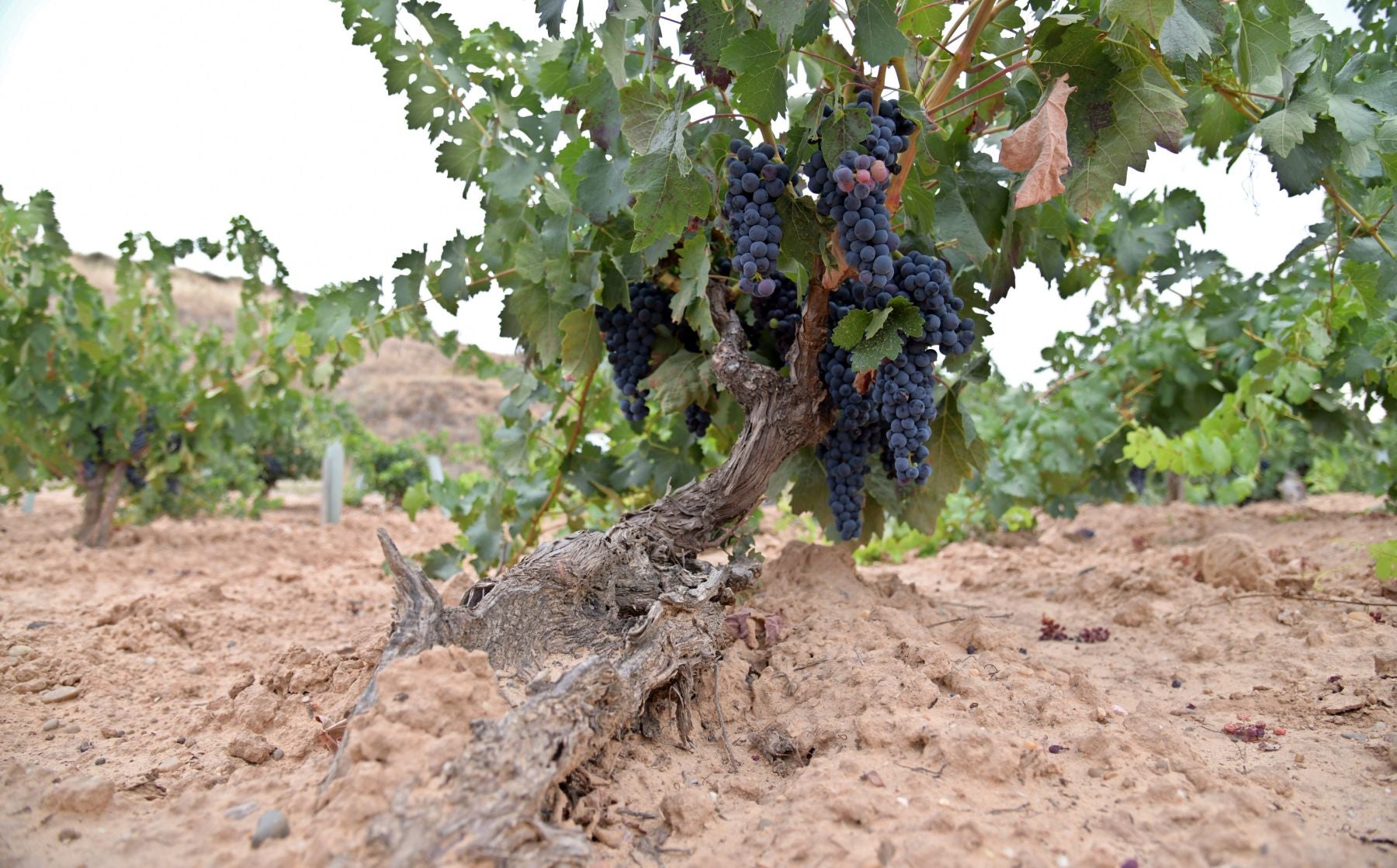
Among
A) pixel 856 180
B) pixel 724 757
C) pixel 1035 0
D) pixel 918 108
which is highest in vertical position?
pixel 1035 0

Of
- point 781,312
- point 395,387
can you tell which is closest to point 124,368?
point 781,312

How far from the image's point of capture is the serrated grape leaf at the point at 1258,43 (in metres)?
2.08

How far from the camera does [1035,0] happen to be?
6.45 feet

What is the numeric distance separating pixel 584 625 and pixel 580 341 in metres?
1.01

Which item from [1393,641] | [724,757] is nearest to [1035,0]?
[724,757]

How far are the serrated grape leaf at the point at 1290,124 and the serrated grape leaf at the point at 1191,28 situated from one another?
514mm

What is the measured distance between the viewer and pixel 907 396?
206 cm

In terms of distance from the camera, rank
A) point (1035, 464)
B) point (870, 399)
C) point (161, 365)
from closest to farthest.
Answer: point (870, 399), point (1035, 464), point (161, 365)

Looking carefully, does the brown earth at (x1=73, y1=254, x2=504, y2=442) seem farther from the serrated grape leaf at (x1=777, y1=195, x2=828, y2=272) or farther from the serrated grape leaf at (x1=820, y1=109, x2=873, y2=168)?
the serrated grape leaf at (x1=820, y1=109, x2=873, y2=168)

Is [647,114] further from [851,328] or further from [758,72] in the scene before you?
[851,328]

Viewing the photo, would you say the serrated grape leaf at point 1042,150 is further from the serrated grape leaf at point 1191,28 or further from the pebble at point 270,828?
the pebble at point 270,828

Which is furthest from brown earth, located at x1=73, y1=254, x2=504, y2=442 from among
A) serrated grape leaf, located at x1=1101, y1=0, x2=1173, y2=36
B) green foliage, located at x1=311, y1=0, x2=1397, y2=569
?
serrated grape leaf, located at x1=1101, y1=0, x2=1173, y2=36

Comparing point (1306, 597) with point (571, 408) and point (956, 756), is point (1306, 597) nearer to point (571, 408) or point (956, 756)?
point (956, 756)

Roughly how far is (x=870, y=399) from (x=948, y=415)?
343 millimetres
